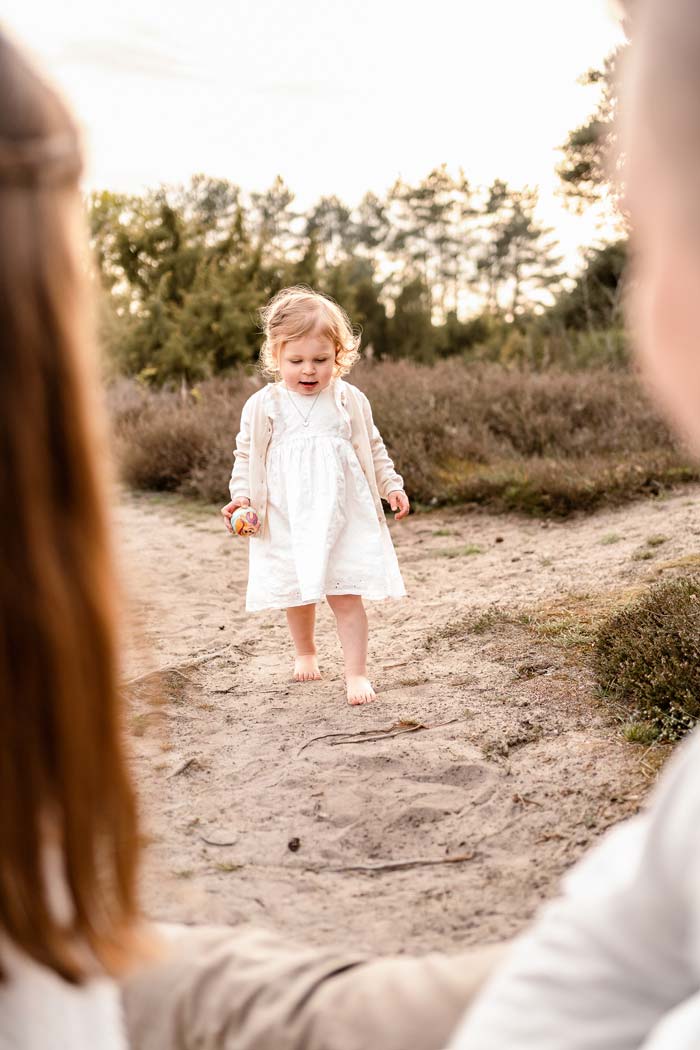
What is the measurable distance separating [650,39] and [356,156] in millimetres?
26290

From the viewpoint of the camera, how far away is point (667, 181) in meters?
0.89

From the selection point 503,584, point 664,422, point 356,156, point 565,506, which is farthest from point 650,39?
point 356,156

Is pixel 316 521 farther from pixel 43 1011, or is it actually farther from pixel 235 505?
pixel 43 1011

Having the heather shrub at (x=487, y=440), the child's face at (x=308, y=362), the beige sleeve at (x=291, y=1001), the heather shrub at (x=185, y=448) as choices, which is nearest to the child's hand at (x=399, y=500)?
the child's face at (x=308, y=362)

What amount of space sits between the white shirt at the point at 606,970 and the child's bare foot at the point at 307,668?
3.15 m

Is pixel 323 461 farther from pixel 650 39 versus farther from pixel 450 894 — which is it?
pixel 650 39

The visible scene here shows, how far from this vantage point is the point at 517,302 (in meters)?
36.1

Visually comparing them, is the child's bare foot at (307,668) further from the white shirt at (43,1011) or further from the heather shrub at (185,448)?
the heather shrub at (185,448)

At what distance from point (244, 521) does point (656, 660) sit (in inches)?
69.8

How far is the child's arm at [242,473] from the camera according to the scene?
425 centimetres

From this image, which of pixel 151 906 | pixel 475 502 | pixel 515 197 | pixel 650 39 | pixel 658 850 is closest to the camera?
pixel 650 39

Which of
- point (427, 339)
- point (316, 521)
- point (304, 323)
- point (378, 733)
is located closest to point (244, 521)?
point (316, 521)

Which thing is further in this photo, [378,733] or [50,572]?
[378,733]

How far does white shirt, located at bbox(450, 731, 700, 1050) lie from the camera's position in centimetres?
106
